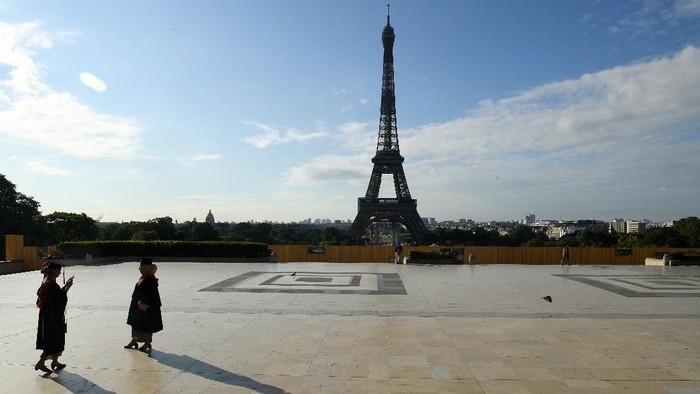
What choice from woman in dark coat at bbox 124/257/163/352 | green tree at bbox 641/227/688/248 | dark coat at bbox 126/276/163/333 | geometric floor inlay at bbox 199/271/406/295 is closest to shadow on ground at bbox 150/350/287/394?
woman in dark coat at bbox 124/257/163/352

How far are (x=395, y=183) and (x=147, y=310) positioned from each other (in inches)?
2706

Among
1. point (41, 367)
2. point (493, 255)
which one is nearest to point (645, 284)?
point (493, 255)

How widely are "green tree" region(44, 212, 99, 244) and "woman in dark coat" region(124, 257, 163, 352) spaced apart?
55685mm

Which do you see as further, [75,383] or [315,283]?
[315,283]

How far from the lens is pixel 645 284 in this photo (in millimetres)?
18688

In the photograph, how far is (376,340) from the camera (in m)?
8.98

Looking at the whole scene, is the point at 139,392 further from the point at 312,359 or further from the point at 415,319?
the point at 415,319

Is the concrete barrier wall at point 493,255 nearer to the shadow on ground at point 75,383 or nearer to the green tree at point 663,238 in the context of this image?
the shadow on ground at point 75,383

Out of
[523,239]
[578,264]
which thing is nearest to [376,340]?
[578,264]

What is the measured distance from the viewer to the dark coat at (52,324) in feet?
23.1

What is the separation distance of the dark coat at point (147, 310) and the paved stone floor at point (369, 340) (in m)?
0.47

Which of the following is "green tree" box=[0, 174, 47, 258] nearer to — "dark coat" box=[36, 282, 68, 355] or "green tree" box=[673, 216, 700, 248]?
"dark coat" box=[36, 282, 68, 355]

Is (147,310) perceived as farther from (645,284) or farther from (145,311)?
(645,284)

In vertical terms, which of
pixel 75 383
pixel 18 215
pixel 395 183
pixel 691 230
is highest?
pixel 395 183
